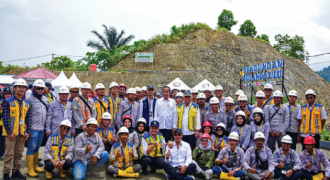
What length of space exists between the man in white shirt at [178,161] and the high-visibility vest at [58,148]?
7.27 ft

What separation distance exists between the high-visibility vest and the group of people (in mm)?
20

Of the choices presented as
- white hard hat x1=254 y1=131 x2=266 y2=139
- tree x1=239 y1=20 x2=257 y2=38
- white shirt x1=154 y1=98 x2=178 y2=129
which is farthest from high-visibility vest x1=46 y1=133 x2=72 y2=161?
tree x1=239 y1=20 x2=257 y2=38

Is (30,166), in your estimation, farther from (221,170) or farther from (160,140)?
(221,170)

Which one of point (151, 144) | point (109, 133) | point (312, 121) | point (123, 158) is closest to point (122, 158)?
point (123, 158)

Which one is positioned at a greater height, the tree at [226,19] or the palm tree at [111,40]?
the tree at [226,19]

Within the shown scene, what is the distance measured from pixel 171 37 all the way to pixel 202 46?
4.17 metres

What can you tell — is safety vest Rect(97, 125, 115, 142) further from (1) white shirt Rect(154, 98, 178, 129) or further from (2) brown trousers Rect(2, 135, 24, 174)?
(2) brown trousers Rect(2, 135, 24, 174)

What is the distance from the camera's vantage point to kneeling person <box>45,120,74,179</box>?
473 centimetres

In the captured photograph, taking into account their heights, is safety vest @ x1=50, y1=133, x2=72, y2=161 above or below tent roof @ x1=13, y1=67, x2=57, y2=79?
below

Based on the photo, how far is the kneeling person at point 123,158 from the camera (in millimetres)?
5129

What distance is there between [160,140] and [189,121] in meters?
1.04

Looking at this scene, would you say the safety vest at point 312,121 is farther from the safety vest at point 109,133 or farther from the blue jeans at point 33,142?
the blue jeans at point 33,142

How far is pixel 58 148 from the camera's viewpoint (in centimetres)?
488

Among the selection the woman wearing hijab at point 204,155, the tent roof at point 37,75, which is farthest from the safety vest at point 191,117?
the tent roof at point 37,75
